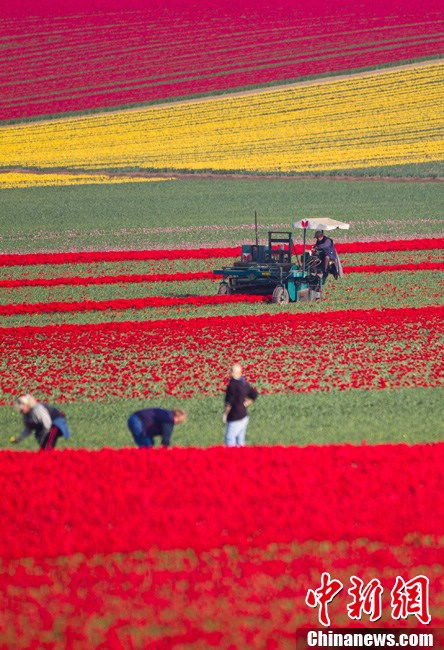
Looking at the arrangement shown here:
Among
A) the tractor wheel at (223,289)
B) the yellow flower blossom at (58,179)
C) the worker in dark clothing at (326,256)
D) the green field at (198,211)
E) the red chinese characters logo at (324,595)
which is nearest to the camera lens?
the red chinese characters logo at (324,595)

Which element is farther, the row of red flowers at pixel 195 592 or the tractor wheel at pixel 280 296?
the tractor wheel at pixel 280 296

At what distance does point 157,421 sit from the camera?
56.3 feet

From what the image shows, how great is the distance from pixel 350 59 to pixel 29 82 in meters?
27.6

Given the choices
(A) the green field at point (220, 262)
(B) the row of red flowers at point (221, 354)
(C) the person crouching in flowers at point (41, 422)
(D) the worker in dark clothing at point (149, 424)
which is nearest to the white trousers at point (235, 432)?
(D) the worker in dark clothing at point (149, 424)

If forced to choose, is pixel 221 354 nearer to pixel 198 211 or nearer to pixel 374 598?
pixel 374 598

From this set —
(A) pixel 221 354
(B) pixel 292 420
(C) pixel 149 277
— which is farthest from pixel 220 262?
(B) pixel 292 420

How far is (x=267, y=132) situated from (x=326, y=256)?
51.4m

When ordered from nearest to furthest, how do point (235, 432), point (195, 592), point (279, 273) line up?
point (195, 592)
point (235, 432)
point (279, 273)

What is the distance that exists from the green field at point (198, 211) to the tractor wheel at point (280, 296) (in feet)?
54.6

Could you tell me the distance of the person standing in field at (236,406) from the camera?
17859mm

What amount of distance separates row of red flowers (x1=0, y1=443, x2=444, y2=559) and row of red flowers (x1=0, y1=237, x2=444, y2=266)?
1193 inches

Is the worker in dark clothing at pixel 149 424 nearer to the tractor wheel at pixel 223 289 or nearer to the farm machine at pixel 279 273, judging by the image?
the farm machine at pixel 279 273

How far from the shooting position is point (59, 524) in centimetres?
1390

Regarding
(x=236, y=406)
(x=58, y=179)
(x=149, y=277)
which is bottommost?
(x=236, y=406)
